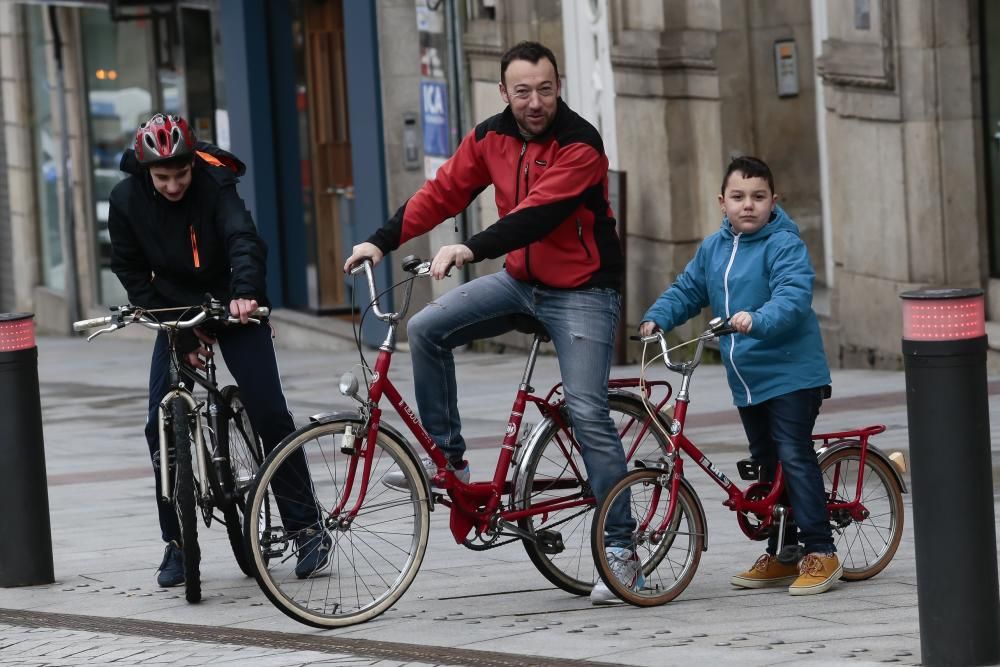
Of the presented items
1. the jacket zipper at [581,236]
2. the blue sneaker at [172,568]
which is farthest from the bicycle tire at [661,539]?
the blue sneaker at [172,568]

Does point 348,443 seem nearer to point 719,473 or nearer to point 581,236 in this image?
point 581,236

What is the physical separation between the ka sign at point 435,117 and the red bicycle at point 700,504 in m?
9.16

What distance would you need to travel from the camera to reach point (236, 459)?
6.93 metres

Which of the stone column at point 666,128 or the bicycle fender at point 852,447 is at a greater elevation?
the stone column at point 666,128

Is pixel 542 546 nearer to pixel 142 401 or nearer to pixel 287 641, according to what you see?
pixel 287 641

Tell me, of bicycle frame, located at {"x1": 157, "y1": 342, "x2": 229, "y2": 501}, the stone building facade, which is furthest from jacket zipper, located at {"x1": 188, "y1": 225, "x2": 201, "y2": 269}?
the stone building facade

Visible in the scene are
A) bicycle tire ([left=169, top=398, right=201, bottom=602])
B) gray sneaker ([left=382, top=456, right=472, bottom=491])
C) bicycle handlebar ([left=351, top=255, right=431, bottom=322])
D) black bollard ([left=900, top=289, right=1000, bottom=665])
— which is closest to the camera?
black bollard ([left=900, top=289, right=1000, bottom=665])

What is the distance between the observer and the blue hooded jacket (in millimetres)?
6309

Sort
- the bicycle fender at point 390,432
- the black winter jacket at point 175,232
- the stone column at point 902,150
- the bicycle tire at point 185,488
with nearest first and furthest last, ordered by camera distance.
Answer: the bicycle fender at point 390,432 < the bicycle tire at point 185,488 < the black winter jacket at point 175,232 < the stone column at point 902,150

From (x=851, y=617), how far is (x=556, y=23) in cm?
965

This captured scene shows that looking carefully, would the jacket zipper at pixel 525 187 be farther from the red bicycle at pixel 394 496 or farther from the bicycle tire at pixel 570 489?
the bicycle tire at pixel 570 489

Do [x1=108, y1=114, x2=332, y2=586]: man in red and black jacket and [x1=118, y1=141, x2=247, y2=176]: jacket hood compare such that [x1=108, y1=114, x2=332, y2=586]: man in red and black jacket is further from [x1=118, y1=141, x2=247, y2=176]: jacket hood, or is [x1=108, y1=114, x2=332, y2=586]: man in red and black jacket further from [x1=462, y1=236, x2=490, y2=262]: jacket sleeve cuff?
[x1=462, y1=236, x2=490, y2=262]: jacket sleeve cuff

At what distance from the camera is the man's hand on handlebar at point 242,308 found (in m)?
6.53

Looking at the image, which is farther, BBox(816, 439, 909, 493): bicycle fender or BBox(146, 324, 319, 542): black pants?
BBox(146, 324, 319, 542): black pants
